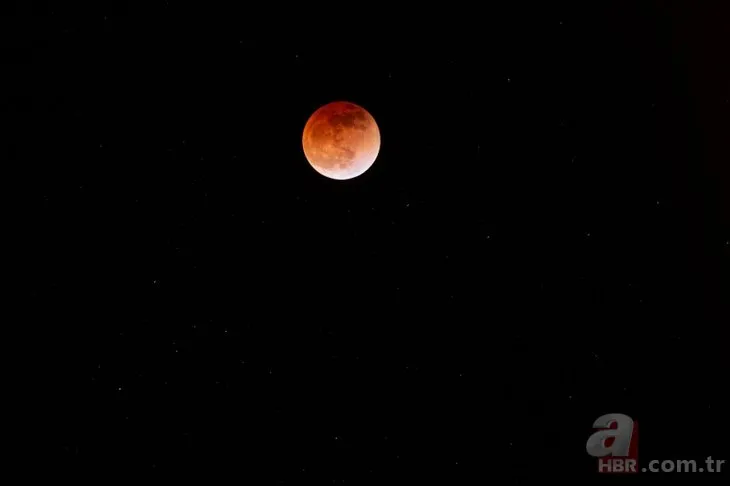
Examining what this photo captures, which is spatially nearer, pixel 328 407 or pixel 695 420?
pixel 695 420

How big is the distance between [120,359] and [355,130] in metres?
4.02

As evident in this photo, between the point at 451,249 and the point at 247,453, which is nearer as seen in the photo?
the point at 247,453

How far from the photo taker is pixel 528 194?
7.53 metres

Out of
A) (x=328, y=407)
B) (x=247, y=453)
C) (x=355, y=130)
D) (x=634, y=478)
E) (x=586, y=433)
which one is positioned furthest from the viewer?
(x=328, y=407)

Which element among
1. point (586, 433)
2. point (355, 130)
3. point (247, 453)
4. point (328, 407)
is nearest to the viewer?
point (355, 130)

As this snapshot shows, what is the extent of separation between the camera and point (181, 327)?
7070 millimetres

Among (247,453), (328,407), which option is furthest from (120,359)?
(328,407)

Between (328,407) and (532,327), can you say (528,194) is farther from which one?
(328,407)

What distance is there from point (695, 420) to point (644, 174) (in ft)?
8.27

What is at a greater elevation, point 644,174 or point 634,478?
point 644,174

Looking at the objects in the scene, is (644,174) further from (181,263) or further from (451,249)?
(181,263)

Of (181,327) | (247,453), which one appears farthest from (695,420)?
(181,327)

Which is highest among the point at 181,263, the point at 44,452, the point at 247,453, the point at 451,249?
the point at 451,249

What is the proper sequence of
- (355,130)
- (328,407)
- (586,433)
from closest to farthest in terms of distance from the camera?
(355,130) < (586,433) < (328,407)
